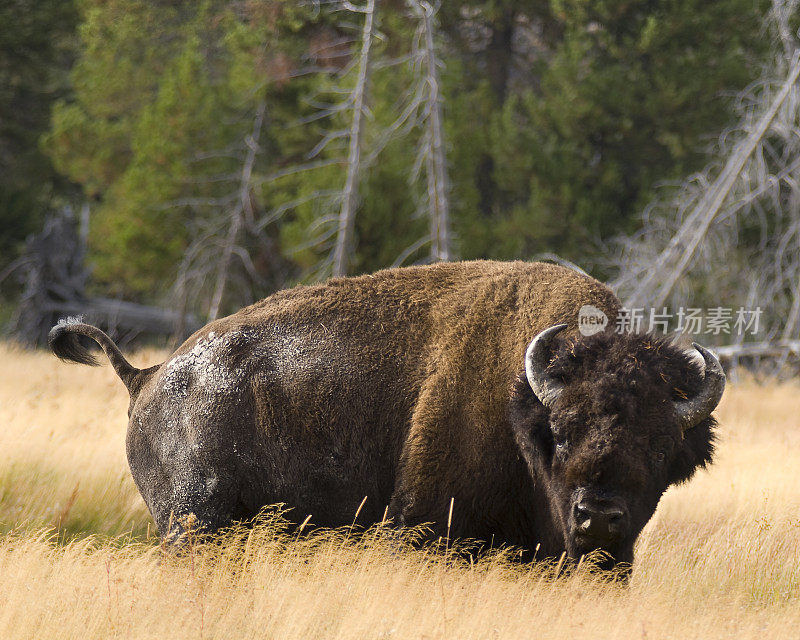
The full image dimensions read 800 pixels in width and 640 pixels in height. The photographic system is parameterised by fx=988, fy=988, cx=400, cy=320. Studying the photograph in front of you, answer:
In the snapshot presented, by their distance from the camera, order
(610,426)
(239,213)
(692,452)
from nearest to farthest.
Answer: (610,426) < (692,452) < (239,213)

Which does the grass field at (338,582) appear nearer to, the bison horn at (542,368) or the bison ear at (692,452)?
the bison ear at (692,452)

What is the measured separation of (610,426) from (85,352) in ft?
11.0

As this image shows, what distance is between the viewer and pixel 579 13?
18688 mm

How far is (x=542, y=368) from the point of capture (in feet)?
16.1

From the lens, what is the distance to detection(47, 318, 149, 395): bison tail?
6.06 metres

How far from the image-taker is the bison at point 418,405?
4.87 metres

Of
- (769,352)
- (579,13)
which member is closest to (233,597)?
(769,352)

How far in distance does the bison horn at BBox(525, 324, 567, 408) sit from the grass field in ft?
2.81

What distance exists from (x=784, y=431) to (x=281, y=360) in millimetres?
7224

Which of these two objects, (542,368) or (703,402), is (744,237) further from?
(542,368)

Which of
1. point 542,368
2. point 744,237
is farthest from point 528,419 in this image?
point 744,237

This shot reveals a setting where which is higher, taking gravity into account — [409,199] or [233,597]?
[409,199]

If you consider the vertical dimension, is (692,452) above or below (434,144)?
below

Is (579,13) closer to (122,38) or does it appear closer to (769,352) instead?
(769,352)
